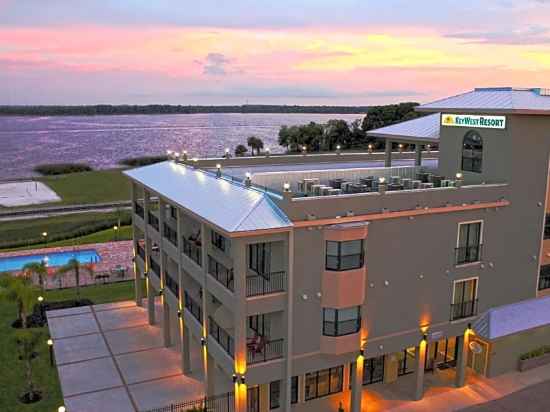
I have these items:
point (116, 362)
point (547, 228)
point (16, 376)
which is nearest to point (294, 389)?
point (116, 362)

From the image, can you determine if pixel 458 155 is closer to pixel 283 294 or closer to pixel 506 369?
pixel 506 369

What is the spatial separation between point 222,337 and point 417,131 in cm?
1784

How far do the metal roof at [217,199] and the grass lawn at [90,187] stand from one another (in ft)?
178

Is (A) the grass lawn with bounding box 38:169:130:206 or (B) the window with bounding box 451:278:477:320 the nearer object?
(B) the window with bounding box 451:278:477:320

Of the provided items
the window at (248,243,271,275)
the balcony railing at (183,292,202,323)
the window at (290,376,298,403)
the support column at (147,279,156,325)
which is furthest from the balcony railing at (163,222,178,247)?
the window at (290,376,298,403)

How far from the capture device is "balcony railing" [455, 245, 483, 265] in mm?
24142

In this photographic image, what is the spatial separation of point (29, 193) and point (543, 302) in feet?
265

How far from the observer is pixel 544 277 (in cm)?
2791

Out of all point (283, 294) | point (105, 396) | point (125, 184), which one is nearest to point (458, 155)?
point (283, 294)

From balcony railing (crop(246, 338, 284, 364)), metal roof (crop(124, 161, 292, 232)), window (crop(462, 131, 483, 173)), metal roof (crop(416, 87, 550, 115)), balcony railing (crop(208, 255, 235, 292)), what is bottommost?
balcony railing (crop(246, 338, 284, 364))

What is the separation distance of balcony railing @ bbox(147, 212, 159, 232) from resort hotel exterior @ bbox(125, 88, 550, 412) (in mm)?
196

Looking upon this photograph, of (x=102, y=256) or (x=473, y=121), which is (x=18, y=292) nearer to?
(x=102, y=256)

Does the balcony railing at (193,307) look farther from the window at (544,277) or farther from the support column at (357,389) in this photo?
the window at (544,277)

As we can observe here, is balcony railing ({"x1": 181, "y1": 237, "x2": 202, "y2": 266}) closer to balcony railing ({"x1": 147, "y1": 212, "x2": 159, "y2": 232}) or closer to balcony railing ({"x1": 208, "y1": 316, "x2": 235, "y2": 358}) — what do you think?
balcony railing ({"x1": 208, "y1": 316, "x2": 235, "y2": 358})
